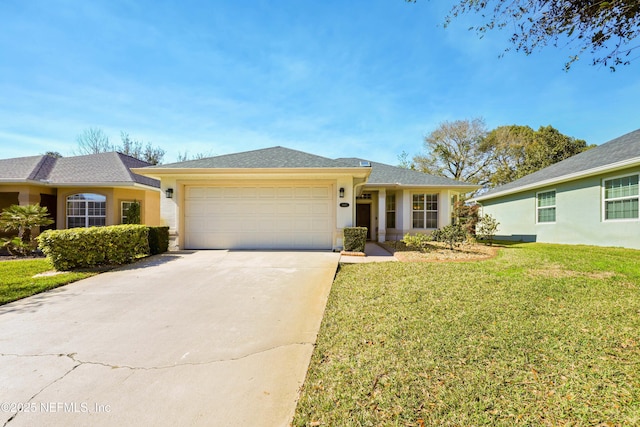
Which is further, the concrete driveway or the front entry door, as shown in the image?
the front entry door

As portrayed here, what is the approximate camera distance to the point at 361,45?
29.9ft

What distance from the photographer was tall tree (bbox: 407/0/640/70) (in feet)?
13.3

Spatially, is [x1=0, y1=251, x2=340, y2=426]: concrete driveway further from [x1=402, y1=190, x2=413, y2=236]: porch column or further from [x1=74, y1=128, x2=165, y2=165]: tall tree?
[x1=74, y1=128, x2=165, y2=165]: tall tree

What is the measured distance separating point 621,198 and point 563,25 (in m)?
8.79

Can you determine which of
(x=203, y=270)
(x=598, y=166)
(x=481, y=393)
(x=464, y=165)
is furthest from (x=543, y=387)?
(x=464, y=165)

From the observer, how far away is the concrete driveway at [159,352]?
208 centimetres

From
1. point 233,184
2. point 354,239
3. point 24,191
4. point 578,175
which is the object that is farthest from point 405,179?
point 24,191

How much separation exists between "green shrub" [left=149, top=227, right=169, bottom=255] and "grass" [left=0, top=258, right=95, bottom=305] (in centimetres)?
243

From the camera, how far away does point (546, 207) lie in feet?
42.8

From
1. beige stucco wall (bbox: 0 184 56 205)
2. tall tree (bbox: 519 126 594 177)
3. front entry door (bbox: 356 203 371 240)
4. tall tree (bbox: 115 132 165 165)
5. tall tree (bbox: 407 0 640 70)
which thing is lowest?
front entry door (bbox: 356 203 371 240)

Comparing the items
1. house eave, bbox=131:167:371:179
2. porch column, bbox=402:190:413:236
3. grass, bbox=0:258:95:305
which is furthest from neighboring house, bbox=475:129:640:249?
grass, bbox=0:258:95:305

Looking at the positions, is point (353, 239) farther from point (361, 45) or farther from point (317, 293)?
point (361, 45)

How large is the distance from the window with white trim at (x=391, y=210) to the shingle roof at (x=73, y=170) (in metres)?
12.2

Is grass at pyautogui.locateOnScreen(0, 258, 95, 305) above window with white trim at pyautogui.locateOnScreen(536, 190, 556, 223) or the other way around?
the other way around
